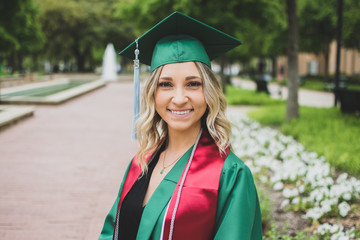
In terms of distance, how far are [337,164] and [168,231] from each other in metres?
4.45

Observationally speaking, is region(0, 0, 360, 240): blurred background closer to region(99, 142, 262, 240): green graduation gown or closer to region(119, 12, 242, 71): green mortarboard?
region(99, 142, 262, 240): green graduation gown

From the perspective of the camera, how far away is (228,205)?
5.20 ft

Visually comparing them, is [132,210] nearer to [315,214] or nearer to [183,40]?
[183,40]

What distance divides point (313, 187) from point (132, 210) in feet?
10.6

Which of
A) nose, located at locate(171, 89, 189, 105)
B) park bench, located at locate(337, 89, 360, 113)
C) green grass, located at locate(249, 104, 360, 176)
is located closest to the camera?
nose, located at locate(171, 89, 189, 105)

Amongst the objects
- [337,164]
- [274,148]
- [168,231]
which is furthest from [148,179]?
[274,148]

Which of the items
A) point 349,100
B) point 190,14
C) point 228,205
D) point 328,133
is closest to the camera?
point 228,205

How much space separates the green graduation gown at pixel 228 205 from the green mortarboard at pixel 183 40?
505 mm

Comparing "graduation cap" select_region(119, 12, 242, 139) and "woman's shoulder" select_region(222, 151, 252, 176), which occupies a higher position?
"graduation cap" select_region(119, 12, 242, 139)

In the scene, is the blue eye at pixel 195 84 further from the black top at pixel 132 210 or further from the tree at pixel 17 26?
the tree at pixel 17 26

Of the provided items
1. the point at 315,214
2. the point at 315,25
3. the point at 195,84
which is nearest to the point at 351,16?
the point at 315,214

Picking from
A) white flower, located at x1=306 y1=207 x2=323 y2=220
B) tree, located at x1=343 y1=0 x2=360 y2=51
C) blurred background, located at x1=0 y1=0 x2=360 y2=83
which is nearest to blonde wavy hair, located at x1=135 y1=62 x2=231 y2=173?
white flower, located at x1=306 y1=207 x2=323 y2=220

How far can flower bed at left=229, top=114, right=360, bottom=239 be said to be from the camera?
3719 mm

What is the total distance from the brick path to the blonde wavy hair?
1930mm
